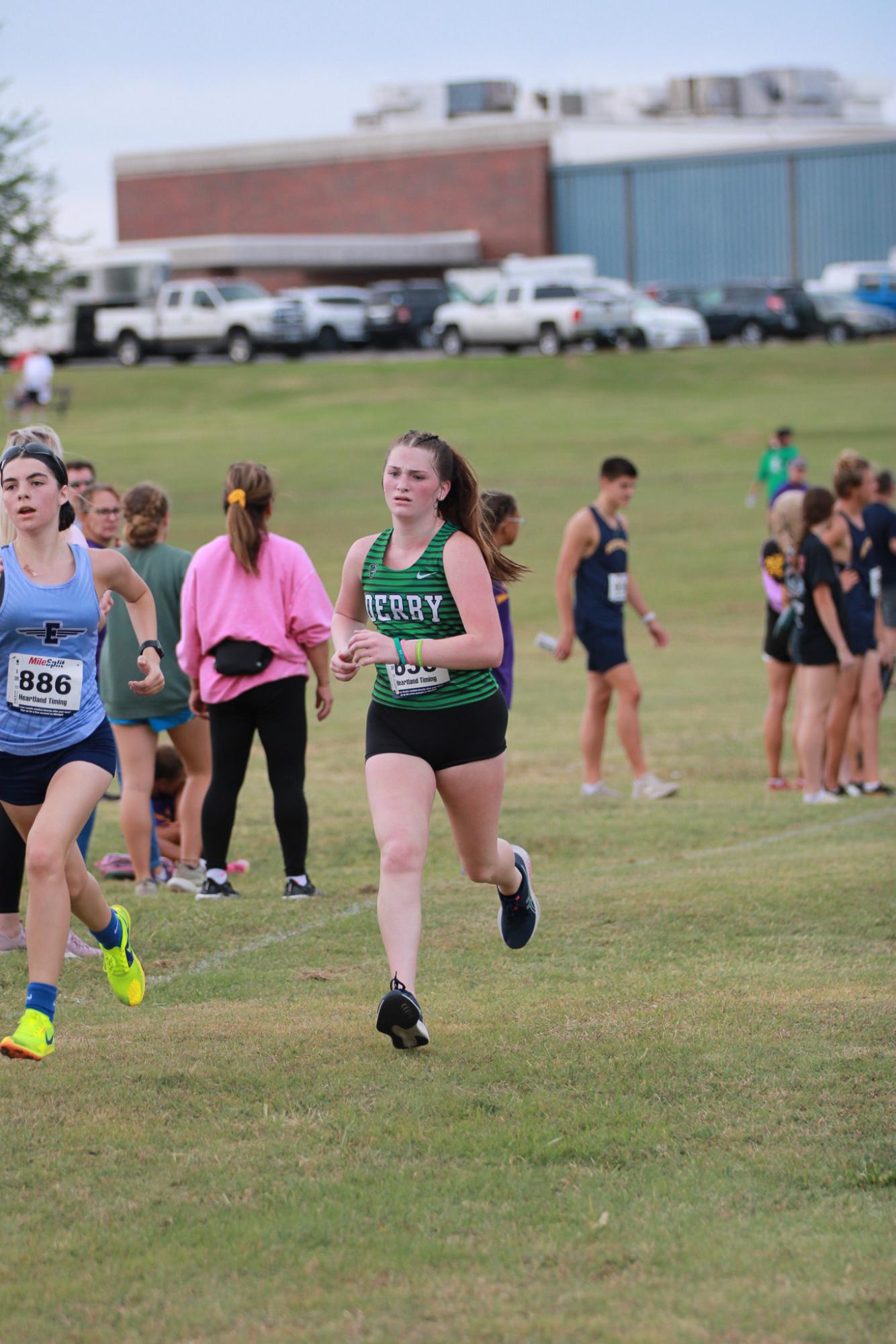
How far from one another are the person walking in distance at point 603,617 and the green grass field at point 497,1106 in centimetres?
46

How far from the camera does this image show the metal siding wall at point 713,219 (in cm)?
6369

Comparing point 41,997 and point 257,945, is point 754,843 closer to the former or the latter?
point 257,945

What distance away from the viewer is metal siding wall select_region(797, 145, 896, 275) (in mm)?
62062

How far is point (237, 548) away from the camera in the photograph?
767 cm

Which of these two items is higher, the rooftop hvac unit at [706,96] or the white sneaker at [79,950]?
the rooftop hvac unit at [706,96]

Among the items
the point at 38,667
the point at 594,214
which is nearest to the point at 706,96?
the point at 594,214

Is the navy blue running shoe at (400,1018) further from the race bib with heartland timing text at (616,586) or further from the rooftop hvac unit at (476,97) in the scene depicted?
the rooftop hvac unit at (476,97)

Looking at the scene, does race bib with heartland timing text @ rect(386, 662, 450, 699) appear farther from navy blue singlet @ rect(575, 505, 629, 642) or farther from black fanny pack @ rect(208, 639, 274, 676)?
navy blue singlet @ rect(575, 505, 629, 642)

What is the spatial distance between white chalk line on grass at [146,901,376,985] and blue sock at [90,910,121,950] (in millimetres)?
643

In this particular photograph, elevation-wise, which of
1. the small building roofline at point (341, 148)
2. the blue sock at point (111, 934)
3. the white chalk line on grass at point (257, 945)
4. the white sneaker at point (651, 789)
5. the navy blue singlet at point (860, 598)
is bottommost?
the white sneaker at point (651, 789)

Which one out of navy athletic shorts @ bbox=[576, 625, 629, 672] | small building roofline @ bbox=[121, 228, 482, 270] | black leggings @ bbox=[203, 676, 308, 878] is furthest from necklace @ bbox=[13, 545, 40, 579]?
small building roofline @ bbox=[121, 228, 482, 270]

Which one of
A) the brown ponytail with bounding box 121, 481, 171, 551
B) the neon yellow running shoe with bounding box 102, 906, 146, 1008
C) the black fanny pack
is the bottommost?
the neon yellow running shoe with bounding box 102, 906, 146, 1008

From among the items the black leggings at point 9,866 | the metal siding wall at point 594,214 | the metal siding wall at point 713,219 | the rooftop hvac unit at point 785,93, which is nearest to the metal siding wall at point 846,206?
the metal siding wall at point 713,219

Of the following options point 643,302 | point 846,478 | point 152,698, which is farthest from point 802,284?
point 152,698
